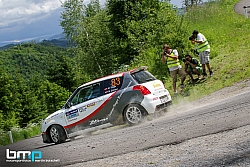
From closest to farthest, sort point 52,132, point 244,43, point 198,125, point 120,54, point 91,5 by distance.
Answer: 1. point 198,125
2. point 52,132
3. point 244,43
4. point 120,54
5. point 91,5

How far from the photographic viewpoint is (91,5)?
57.4 meters

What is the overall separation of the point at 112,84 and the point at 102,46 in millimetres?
32893

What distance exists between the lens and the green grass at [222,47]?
1566cm

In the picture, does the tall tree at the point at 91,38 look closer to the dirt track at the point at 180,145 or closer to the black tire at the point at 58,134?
the black tire at the point at 58,134

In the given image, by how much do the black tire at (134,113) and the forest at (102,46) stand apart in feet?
27.9

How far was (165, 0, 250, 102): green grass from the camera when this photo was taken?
1566cm

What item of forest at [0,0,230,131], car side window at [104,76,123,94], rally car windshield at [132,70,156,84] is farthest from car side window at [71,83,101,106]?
forest at [0,0,230,131]

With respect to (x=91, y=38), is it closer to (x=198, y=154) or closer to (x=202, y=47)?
(x=202, y=47)

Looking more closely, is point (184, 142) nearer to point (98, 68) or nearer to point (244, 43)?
point (244, 43)

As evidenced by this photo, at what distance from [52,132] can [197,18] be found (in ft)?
62.7

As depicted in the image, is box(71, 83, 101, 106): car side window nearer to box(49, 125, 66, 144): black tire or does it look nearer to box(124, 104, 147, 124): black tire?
box(49, 125, 66, 144): black tire

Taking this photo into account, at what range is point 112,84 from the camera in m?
12.5

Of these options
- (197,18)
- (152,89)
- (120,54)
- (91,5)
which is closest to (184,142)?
(152,89)

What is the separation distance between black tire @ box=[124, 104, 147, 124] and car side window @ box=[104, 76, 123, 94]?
783mm
